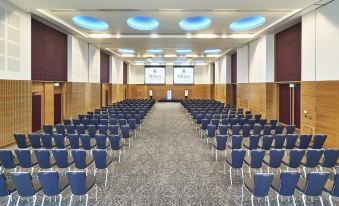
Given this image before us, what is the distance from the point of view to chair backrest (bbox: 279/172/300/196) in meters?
4.25

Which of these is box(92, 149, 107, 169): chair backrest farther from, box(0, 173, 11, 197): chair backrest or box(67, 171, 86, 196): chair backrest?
box(0, 173, 11, 197): chair backrest

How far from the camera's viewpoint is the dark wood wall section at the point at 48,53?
12.2 metres

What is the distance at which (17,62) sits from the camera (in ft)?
34.0

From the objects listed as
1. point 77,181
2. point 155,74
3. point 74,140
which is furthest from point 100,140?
point 155,74

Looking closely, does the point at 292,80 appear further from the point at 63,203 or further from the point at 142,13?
the point at 63,203

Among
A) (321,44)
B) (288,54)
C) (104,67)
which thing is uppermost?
(104,67)

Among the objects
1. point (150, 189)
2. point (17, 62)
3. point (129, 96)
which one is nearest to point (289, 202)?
point (150, 189)

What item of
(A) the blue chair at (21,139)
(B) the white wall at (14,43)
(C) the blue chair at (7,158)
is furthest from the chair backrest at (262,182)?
(B) the white wall at (14,43)

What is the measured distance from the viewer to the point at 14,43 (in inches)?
398

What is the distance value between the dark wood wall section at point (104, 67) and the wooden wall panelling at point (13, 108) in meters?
12.2

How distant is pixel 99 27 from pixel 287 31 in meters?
10.7

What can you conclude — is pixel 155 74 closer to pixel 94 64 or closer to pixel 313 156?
pixel 94 64

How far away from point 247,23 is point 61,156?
503 inches

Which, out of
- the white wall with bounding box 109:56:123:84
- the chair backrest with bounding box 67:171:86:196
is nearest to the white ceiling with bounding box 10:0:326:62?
the chair backrest with bounding box 67:171:86:196
